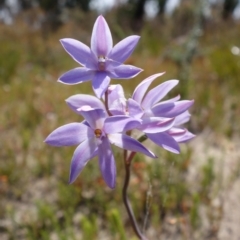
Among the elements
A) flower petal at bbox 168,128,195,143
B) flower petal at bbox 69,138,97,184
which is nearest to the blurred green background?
flower petal at bbox 168,128,195,143

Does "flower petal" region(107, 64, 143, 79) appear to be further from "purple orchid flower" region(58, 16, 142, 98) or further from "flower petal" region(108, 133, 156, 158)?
"flower petal" region(108, 133, 156, 158)

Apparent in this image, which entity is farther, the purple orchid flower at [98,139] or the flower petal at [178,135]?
the flower petal at [178,135]

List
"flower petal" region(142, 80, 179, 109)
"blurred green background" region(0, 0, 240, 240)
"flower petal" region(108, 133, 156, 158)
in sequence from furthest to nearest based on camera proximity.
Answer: "blurred green background" region(0, 0, 240, 240) < "flower petal" region(142, 80, 179, 109) < "flower petal" region(108, 133, 156, 158)

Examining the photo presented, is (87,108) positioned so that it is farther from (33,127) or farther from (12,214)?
(33,127)

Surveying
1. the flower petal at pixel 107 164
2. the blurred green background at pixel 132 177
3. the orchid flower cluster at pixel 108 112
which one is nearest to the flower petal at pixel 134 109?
the orchid flower cluster at pixel 108 112

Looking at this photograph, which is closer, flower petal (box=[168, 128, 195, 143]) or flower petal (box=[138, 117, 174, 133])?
flower petal (box=[138, 117, 174, 133])

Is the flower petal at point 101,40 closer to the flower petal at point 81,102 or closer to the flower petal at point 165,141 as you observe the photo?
the flower petal at point 81,102
